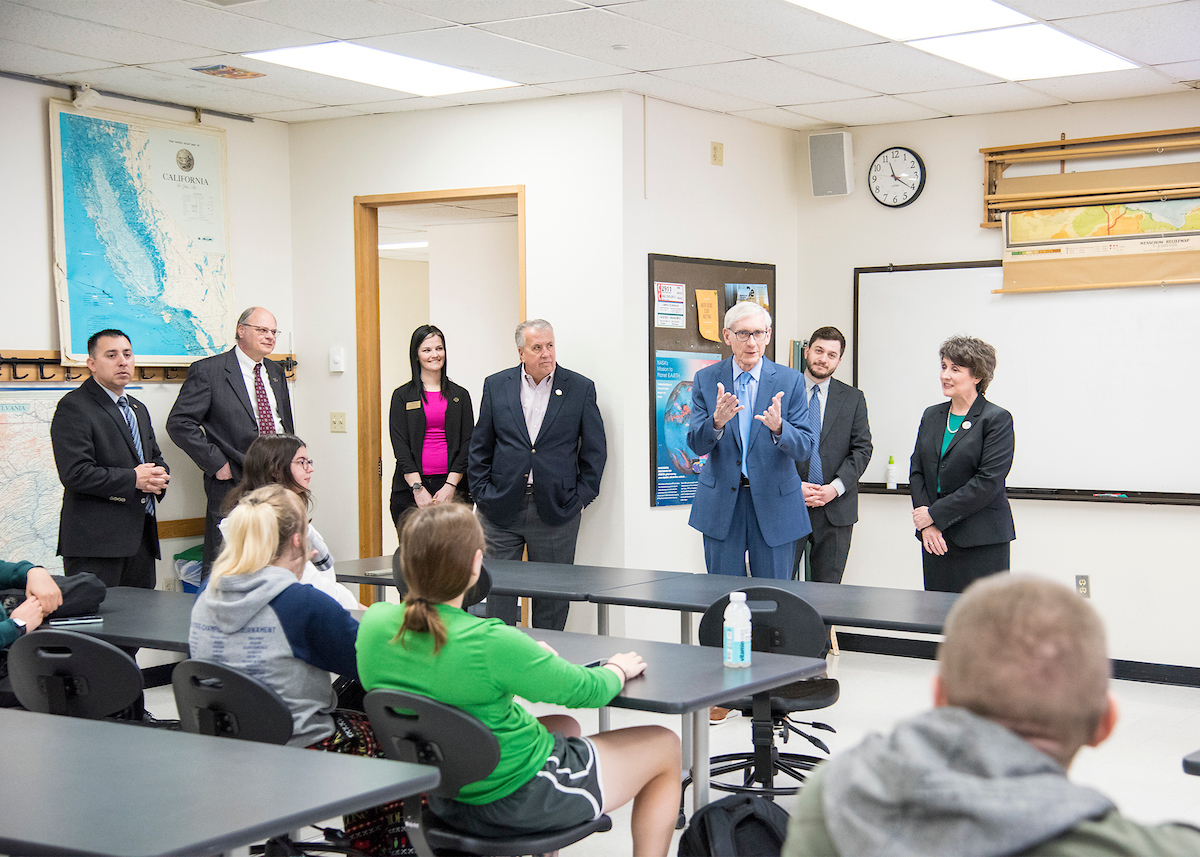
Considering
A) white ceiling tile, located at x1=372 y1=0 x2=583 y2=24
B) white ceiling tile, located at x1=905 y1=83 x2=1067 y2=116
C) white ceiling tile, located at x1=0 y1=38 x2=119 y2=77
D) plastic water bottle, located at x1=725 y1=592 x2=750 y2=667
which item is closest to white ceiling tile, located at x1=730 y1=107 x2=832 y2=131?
white ceiling tile, located at x1=905 y1=83 x2=1067 y2=116

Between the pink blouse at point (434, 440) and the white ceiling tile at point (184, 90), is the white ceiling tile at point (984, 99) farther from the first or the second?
the white ceiling tile at point (184, 90)

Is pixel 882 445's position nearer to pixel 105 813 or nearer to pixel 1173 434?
pixel 1173 434

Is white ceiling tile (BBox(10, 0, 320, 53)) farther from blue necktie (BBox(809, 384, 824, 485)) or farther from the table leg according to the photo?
the table leg

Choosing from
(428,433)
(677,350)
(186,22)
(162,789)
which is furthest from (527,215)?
(162,789)

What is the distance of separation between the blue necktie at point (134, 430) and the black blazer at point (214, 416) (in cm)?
38

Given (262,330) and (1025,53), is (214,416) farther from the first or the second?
(1025,53)

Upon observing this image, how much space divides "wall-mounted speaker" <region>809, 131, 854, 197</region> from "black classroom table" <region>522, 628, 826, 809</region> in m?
3.93

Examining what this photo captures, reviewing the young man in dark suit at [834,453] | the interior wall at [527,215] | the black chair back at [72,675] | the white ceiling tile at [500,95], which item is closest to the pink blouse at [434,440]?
the interior wall at [527,215]

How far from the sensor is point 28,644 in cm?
299

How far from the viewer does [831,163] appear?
6461mm

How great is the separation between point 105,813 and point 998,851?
4.45 feet

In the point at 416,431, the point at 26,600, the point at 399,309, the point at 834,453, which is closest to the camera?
the point at 26,600

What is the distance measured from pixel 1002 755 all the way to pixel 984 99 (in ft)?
17.2

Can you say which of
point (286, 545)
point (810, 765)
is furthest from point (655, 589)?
point (286, 545)
